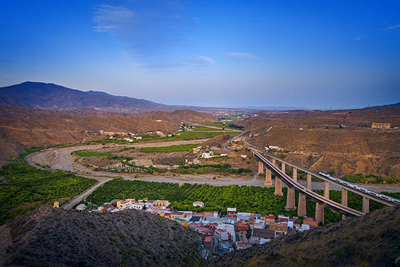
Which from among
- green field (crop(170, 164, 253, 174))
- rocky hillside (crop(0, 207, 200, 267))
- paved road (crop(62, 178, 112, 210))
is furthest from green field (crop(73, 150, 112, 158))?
rocky hillside (crop(0, 207, 200, 267))

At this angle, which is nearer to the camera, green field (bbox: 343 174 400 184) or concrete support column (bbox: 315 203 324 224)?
concrete support column (bbox: 315 203 324 224)

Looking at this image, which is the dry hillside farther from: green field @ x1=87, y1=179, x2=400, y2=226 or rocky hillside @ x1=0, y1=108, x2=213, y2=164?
rocky hillside @ x1=0, y1=108, x2=213, y2=164

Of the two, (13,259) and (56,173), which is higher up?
(13,259)

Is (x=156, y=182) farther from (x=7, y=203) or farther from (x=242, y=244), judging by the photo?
(x=242, y=244)

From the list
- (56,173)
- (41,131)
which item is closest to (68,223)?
(56,173)

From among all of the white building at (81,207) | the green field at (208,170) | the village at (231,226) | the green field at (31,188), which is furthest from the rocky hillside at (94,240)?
the green field at (208,170)

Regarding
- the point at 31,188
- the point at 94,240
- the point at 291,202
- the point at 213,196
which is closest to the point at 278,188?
the point at 291,202

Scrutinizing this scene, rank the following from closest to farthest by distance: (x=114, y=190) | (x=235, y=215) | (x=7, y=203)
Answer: (x=235, y=215), (x=7, y=203), (x=114, y=190)
